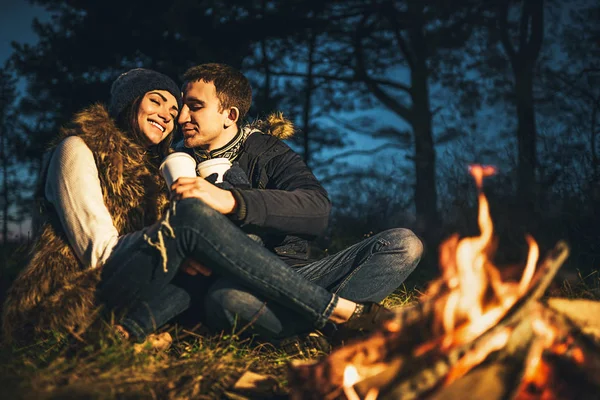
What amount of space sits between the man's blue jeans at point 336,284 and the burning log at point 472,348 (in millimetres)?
716

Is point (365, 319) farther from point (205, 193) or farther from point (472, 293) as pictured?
point (205, 193)

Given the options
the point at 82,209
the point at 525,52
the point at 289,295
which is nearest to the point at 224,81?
the point at 82,209

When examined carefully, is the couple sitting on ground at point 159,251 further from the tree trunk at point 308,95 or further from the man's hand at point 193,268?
the tree trunk at point 308,95

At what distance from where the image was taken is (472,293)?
204 centimetres

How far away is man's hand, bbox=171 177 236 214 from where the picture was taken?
2660 mm

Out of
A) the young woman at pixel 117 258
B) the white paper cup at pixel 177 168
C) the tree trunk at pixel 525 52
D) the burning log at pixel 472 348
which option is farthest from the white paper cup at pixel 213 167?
the tree trunk at pixel 525 52

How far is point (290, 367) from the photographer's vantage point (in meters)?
2.17

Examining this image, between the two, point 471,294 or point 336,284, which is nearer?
point 471,294

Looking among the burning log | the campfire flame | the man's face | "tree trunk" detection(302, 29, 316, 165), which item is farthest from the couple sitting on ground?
"tree trunk" detection(302, 29, 316, 165)

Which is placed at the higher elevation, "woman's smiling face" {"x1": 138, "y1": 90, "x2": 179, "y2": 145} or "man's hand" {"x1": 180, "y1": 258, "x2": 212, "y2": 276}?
"woman's smiling face" {"x1": 138, "y1": 90, "x2": 179, "y2": 145}

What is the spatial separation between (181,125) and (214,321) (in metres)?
1.42

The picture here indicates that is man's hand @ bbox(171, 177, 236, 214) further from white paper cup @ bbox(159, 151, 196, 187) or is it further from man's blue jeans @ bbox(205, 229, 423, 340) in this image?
man's blue jeans @ bbox(205, 229, 423, 340)

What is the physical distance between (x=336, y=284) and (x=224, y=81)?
5.37 ft

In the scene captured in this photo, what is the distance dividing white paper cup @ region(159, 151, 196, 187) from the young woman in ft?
0.71
